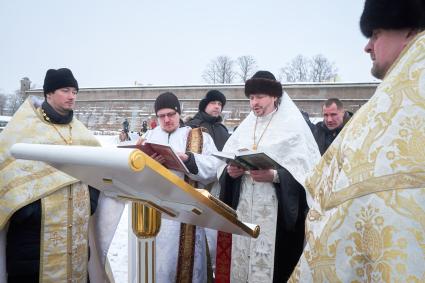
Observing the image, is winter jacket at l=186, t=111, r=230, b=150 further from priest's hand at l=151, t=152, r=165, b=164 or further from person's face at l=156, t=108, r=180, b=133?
priest's hand at l=151, t=152, r=165, b=164

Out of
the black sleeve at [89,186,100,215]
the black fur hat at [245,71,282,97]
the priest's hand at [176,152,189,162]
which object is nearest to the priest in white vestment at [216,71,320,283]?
the black fur hat at [245,71,282,97]

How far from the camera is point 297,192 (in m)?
2.93

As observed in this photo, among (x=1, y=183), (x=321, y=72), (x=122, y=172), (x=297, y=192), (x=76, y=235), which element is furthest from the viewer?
(x=321, y=72)

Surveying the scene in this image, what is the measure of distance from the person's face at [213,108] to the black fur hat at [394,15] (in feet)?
12.8

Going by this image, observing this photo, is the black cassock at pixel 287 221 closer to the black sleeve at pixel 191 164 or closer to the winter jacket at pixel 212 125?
the black sleeve at pixel 191 164

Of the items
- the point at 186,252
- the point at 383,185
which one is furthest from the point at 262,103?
the point at 383,185

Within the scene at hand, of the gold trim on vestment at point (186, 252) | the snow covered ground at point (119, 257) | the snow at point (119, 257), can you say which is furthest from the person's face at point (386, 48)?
the snow covered ground at point (119, 257)

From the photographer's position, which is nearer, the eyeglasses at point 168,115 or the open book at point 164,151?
the open book at point 164,151

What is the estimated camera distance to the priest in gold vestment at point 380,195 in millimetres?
839

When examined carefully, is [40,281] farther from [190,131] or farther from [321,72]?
[321,72]

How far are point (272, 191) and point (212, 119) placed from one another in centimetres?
225

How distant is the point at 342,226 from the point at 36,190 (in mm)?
2133

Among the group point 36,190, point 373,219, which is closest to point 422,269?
point 373,219

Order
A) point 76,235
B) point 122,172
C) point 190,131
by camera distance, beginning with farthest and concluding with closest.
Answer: point 190,131 < point 76,235 < point 122,172
